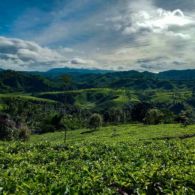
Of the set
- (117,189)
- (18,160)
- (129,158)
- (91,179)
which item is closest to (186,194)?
(117,189)

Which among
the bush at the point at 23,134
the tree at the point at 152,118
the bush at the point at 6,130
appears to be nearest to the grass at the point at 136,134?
the bush at the point at 23,134

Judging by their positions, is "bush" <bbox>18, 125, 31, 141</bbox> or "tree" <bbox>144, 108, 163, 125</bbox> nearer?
"bush" <bbox>18, 125, 31, 141</bbox>

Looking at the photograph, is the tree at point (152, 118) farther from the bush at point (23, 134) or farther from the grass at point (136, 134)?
the bush at point (23, 134)

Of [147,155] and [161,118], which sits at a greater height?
[147,155]

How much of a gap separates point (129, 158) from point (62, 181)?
11425mm

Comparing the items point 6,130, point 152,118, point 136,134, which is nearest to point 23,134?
point 6,130

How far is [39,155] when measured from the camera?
2778 centimetres

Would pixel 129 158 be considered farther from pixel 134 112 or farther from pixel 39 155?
pixel 134 112

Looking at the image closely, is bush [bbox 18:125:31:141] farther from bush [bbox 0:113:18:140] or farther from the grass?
bush [bbox 0:113:18:140]

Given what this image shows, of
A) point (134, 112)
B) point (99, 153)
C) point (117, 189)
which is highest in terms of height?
point (117, 189)

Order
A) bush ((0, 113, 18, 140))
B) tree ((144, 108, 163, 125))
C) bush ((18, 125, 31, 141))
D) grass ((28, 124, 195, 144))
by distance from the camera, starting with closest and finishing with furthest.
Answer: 1. grass ((28, 124, 195, 144))
2. bush ((0, 113, 18, 140))
3. bush ((18, 125, 31, 141))
4. tree ((144, 108, 163, 125))

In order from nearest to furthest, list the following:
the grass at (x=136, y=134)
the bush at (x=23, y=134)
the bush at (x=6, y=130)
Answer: the grass at (x=136, y=134) → the bush at (x=6, y=130) → the bush at (x=23, y=134)

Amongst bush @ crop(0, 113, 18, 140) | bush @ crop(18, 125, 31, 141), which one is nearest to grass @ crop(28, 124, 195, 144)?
bush @ crop(18, 125, 31, 141)

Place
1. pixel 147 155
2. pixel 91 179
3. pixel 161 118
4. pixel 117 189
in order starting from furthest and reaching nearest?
1. pixel 161 118
2. pixel 147 155
3. pixel 91 179
4. pixel 117 189
